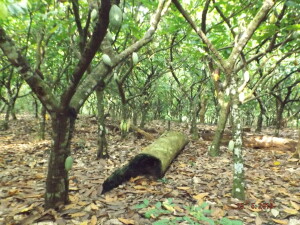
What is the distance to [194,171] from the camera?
14.3 ft

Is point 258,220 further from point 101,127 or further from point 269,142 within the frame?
point 269,142

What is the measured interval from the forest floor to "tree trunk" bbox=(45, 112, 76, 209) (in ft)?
0.51

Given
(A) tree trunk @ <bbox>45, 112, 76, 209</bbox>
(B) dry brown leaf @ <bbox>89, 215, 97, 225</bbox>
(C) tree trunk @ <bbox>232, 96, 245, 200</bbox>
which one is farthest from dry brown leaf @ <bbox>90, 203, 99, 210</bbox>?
(C) tree trunk @ <bbox>232, 96, 245, 200</bbox>

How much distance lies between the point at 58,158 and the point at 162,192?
143cm

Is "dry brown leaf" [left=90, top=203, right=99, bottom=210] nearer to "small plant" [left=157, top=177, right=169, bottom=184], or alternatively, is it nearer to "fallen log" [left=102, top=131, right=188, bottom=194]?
"fallen log" [left=102, top=131, right=188, bottom=194]

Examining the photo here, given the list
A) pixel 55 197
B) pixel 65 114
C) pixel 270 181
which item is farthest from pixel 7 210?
pixel 270 181

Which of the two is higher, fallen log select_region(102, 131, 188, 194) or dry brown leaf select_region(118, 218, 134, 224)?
fallen log select_region(102, 131, 188, 194)

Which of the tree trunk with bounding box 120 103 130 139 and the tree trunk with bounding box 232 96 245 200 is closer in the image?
the tree trunk with bounding box 232 96 245 200

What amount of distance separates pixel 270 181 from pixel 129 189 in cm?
216

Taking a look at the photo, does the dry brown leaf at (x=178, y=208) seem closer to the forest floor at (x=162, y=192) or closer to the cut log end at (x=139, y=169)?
the forest floor at (x=162, y=192)

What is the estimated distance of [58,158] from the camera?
2592 millimetres

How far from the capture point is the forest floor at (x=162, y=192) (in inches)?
104

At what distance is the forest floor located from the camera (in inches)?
104

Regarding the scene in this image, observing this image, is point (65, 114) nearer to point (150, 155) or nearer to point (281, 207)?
point (150, 155)
